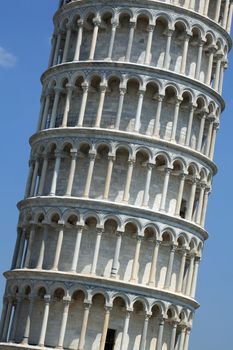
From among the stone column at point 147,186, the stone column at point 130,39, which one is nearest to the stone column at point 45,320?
the stone column at point 147,186

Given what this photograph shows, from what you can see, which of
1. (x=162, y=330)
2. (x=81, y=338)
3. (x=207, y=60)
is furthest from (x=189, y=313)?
(x=207, y=60)

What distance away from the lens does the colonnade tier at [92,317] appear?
4588cm

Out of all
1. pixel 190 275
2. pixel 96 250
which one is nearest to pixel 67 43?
pixel 96 250

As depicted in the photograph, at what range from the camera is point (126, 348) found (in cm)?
4616

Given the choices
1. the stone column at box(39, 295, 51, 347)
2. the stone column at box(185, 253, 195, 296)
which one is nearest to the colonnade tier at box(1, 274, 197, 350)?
the stone column at box(39, 295, 51, 347)

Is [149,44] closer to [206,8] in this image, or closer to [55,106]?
[206,8]

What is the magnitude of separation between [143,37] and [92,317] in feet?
46.9

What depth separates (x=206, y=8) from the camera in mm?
51125

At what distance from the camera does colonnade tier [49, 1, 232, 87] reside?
1935 inches

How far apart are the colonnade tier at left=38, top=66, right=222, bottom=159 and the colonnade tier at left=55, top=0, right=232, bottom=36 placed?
3.70m

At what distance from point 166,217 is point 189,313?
203 inches

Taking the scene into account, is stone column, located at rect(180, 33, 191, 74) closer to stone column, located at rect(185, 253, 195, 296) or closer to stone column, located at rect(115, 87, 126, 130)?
stone column, located at rect(115, 87, 126, 130)

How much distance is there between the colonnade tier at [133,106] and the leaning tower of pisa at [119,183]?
0.06m

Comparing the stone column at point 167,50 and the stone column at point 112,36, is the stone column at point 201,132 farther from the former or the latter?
the stone column at point 112,36
